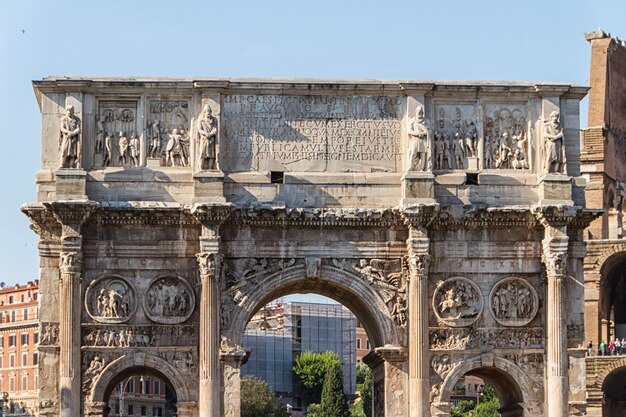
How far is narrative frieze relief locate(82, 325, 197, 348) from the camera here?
34875mm

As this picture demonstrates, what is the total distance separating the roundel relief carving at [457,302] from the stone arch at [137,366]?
17.8 feet

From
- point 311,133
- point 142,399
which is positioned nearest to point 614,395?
point 311,133

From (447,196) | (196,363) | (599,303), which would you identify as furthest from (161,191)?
(599,303)

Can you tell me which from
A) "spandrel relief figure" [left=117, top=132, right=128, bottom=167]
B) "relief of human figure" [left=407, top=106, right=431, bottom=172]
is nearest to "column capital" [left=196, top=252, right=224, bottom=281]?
"spandrel relief figure" [left=117, top=132, right=128, bottom=167]

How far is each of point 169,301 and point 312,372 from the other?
63567 mm

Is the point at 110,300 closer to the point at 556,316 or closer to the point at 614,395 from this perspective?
the point at 556,316

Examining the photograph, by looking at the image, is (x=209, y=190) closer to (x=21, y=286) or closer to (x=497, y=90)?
(x=497, y=90)

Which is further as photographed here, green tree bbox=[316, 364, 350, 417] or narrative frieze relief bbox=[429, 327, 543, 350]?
green tree bbox=[316, 364, 350, 417]

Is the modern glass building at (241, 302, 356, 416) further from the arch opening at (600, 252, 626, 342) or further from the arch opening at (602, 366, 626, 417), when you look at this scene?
the arch opening at (602, 366, 626, 417)

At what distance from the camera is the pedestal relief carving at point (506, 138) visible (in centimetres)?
3606

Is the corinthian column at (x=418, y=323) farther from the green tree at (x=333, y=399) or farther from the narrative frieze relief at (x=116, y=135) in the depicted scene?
the green tree at (x=333, y=399)

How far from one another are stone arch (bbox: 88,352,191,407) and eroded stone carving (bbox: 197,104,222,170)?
160 inches

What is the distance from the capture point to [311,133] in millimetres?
35906

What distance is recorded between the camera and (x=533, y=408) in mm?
35312
